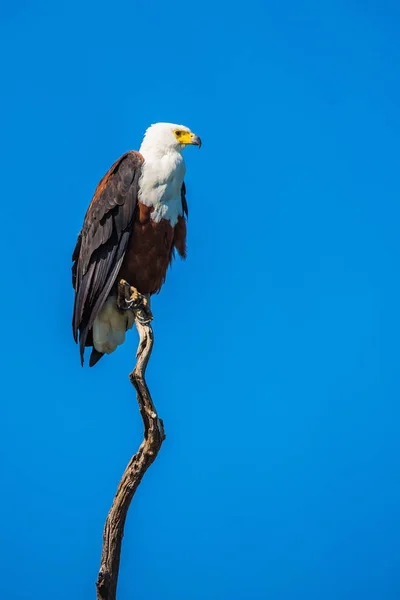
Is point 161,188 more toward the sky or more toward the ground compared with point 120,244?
more toward the sky

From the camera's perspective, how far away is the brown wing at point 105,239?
7613 mm

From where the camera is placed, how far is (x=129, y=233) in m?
7.64

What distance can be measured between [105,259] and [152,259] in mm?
415

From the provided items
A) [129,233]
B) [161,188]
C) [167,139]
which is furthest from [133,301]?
[167,139]

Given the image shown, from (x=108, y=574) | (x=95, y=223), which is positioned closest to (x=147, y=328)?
(x=95, y=223)

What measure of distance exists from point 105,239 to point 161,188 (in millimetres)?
655

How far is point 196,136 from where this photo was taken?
8.02 meters

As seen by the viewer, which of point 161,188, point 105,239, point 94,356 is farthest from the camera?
point 94,356

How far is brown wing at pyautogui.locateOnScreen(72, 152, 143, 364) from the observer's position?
761 cm

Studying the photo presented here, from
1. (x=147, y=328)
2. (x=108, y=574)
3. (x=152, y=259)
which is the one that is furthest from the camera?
(x=152, y=259)

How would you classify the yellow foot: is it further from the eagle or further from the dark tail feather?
the dark tail feather

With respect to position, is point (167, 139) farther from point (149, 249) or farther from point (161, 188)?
point (149, 249)

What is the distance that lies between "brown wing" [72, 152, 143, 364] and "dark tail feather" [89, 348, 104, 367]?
9.3 inches

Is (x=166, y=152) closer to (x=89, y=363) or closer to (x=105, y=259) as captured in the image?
(x=105, y=259)
